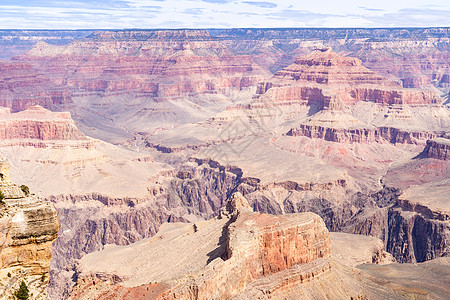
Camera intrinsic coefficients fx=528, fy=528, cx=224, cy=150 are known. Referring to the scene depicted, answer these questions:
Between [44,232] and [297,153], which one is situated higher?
[44,232]

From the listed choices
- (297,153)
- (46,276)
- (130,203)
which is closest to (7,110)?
(130,203)

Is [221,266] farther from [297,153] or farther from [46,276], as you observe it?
[297,153]

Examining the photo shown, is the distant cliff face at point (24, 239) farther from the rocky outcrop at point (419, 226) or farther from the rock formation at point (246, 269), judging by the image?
the rocky outcrop at point (419, 226)

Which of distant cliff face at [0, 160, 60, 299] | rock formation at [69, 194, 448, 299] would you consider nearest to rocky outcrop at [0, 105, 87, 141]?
rock formation at [69, 194, 448, 299]

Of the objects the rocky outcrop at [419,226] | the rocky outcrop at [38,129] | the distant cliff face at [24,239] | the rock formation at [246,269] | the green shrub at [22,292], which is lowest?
the rocky outcrop at [419,226]

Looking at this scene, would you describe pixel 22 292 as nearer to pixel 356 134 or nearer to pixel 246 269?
pixel 246 269

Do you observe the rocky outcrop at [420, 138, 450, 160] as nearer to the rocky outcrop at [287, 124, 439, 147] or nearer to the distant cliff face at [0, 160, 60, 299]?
the rocky outcrop at [287, 124, 439, 147]

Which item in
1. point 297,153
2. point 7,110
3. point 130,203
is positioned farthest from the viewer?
point 7,110

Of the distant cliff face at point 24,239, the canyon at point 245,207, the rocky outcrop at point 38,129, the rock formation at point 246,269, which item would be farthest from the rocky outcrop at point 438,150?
the distant cliff face at point 24,239
